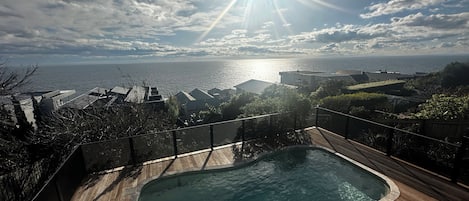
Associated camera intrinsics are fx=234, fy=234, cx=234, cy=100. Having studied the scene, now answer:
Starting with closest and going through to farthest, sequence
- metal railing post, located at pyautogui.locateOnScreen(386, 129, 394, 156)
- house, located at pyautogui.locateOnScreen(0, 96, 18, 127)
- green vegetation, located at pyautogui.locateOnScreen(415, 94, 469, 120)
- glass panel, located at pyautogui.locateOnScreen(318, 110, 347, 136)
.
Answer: metal railing post, located at pyautogui.locateOnScreen(386, 129, 394, 156)
glass panel, located at pyautogui.locateOnScreen(318, 110, 347, 136)
house, located at pyautogui.locateOnScreen(0, 96, 18, 127)
green vegetation, located at pyautogui.locateOnScreen(415, 94, 469, 120)

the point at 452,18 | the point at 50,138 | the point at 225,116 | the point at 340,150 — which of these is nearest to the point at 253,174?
the point at 340,150

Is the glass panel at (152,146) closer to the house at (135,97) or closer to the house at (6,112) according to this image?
the house at (6,112)

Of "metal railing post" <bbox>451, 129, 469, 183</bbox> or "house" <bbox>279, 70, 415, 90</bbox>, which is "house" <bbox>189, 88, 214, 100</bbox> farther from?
"metal railing post" <bbox>451, 129, 469, 183</bbox>

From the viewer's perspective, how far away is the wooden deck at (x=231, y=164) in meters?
4.82

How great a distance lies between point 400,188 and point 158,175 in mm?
5499

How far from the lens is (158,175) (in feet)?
19.1

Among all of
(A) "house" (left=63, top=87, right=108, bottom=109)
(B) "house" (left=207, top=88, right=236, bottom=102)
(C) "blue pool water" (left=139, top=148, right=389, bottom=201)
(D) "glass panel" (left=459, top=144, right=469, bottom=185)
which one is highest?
(D) "glass panel" (left=459, top=144, right=469, bottom=185)

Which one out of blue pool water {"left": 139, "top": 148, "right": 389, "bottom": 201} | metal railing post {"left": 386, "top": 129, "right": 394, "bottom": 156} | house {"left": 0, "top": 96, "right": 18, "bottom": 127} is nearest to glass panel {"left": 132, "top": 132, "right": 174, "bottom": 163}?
blue pool water {"left": 139, "top": 148, "right": 389, "bottom": 201}

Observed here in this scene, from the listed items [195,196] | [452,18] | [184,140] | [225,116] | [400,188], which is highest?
[452,18]

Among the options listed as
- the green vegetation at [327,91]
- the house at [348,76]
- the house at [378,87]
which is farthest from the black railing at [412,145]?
the house at [348,76]

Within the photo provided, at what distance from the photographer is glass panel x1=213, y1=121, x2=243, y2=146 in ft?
24.0

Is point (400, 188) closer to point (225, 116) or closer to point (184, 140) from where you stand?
point (184, 140)

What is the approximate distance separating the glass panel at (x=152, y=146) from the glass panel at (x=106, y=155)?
9.6 inches

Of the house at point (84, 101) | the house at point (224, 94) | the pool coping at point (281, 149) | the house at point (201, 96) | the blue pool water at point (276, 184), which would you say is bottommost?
the house at point (224, 94)
